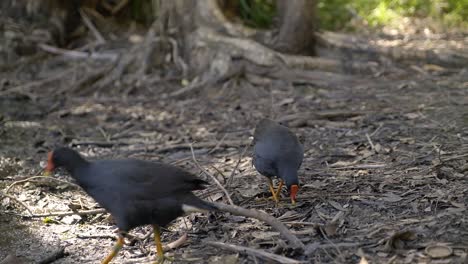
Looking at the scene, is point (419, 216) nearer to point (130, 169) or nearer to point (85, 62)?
point (130, 169)

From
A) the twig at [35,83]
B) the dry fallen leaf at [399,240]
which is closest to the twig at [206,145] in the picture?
the dry fallen leaf at [399,240]

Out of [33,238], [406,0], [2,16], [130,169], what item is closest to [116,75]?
[2,16]

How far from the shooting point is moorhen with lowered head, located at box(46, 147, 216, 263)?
141 inches

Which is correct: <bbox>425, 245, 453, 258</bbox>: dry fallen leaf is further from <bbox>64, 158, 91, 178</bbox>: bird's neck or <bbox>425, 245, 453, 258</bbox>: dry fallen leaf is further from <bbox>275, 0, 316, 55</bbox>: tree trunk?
<bbox>275, 0, 316, 55</bbox>: tree trunk

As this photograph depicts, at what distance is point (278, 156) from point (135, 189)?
1224mm

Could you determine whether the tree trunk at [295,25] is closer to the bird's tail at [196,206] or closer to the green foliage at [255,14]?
the green foliage at [255,14]

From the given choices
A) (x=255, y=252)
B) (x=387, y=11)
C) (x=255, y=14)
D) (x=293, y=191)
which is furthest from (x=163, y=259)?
(x=387, y=11)

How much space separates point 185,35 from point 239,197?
482 cm

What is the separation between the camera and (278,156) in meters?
4.43

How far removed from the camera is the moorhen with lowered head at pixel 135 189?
11.7ft

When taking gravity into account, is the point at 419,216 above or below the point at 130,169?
below

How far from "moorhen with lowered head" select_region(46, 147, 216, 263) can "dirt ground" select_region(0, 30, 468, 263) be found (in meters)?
0.29

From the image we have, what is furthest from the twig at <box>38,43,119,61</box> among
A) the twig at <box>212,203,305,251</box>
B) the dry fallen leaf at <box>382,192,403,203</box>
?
the twig at <box>212,203,305,251</box>

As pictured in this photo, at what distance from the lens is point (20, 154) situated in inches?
246
